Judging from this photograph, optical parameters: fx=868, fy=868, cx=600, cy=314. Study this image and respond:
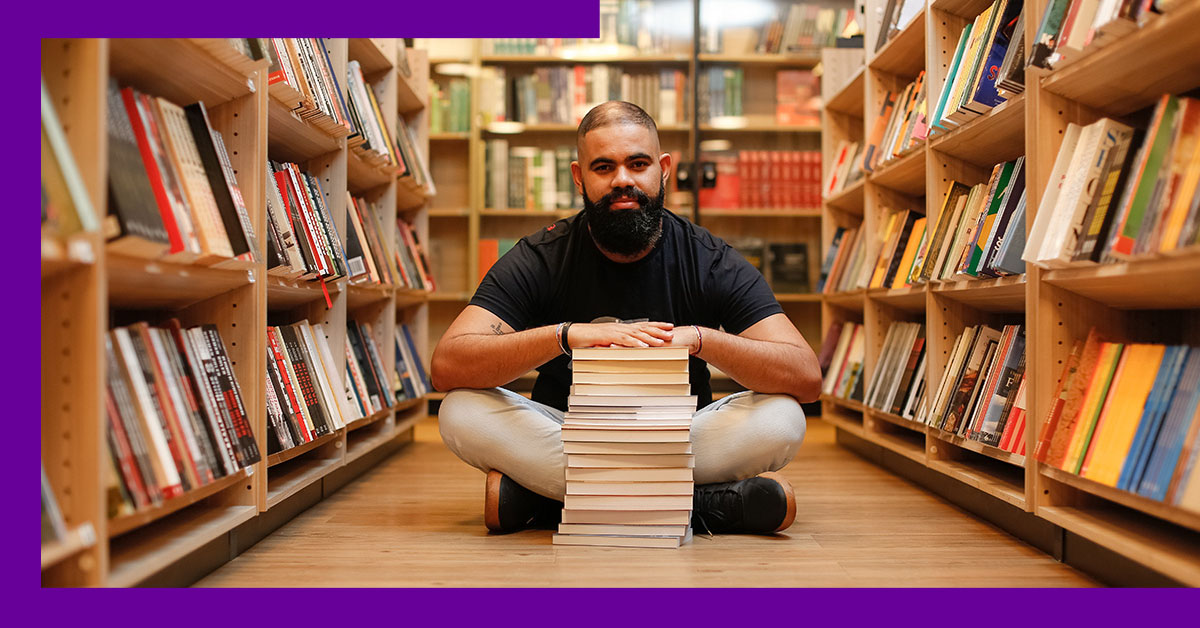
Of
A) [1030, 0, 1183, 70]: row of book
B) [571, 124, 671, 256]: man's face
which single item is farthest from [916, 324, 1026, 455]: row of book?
[571, 124, 671, 256]: man's face

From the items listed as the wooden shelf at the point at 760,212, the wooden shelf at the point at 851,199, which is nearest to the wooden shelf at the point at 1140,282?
the wooden shelf at the point at 851,199

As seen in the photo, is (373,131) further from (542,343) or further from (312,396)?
(542,343)

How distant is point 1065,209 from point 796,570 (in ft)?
2.66

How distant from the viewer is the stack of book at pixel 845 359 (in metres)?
3.21

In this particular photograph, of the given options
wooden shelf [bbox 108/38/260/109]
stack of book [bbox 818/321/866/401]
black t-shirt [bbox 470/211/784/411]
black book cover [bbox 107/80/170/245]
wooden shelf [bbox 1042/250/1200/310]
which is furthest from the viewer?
stack of book [bbox 818/321/866/401]

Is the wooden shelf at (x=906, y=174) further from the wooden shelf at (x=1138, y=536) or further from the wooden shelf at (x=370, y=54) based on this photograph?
the wooden shelf at (x=370, y=54)

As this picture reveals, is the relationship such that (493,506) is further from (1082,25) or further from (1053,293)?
(1082,25)

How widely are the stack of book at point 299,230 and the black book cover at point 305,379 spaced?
→ 150 mm

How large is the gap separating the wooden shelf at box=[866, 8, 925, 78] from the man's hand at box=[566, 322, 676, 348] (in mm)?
1418

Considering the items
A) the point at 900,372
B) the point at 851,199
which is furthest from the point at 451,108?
the point at 900,372

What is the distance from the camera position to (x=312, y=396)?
214 cm

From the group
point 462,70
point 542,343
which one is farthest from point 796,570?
point 462,70

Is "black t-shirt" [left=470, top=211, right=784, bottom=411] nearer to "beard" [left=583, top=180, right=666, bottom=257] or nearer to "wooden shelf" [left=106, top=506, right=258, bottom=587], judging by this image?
"beard" [left=583, top=180, right=666, bottom=257]

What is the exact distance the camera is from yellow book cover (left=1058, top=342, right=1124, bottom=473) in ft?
4.95
